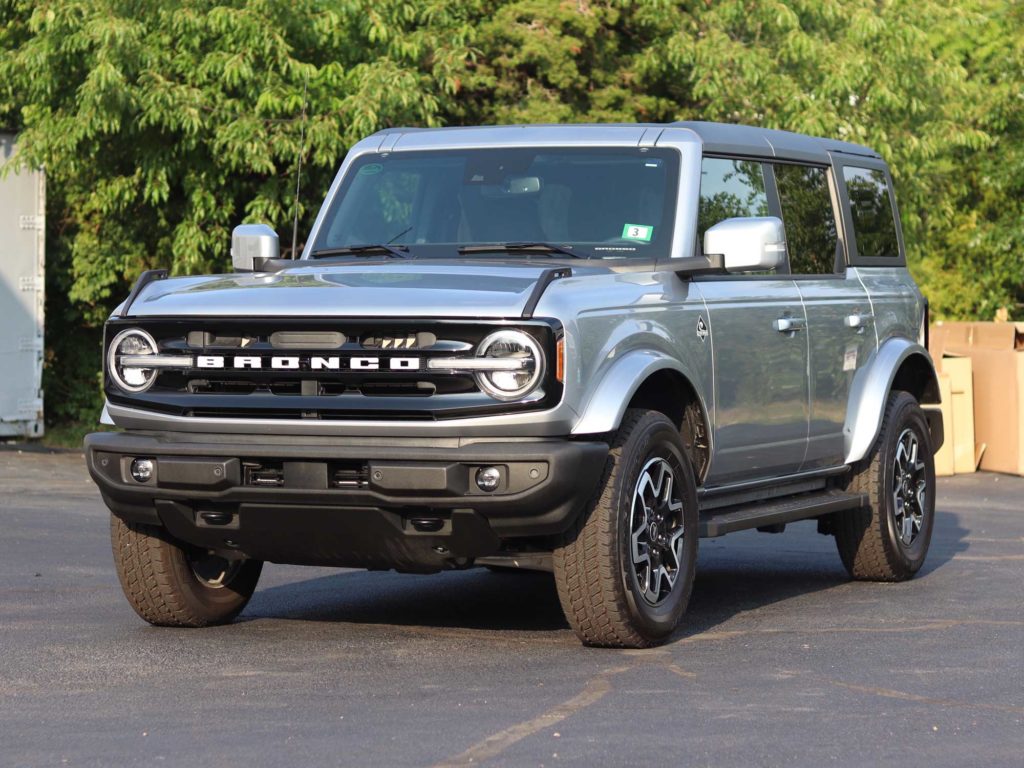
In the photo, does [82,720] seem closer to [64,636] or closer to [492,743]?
[492,743]

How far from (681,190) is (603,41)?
11922 millimetres

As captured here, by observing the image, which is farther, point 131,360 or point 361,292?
point 131,360

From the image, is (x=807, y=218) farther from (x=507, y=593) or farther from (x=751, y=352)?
(x=507, y=593)

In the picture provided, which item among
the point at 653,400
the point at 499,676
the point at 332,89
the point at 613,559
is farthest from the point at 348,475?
the point at 332,89

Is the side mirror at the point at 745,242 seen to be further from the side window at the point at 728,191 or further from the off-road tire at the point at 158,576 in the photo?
the off-road tire at the point at 158,576

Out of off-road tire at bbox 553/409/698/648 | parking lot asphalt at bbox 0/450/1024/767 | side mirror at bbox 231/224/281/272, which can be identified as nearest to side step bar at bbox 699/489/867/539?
parking lot asphalt at bbox 0/450/1024/767

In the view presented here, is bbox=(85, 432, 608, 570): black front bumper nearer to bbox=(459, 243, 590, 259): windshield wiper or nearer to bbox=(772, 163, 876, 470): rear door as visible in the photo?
bbox=(459, 243, 590, 259): windshield wiper

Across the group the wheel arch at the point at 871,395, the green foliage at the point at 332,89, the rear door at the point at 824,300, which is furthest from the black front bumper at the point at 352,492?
the green foliage at the point at 332,89

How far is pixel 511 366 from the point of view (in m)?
6.60

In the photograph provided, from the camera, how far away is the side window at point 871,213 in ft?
32.2

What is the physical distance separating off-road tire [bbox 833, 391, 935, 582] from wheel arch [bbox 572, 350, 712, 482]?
1.75 metres

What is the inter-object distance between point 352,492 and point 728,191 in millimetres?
2673

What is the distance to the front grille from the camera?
6637mm

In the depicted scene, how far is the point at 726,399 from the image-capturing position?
7949mm
